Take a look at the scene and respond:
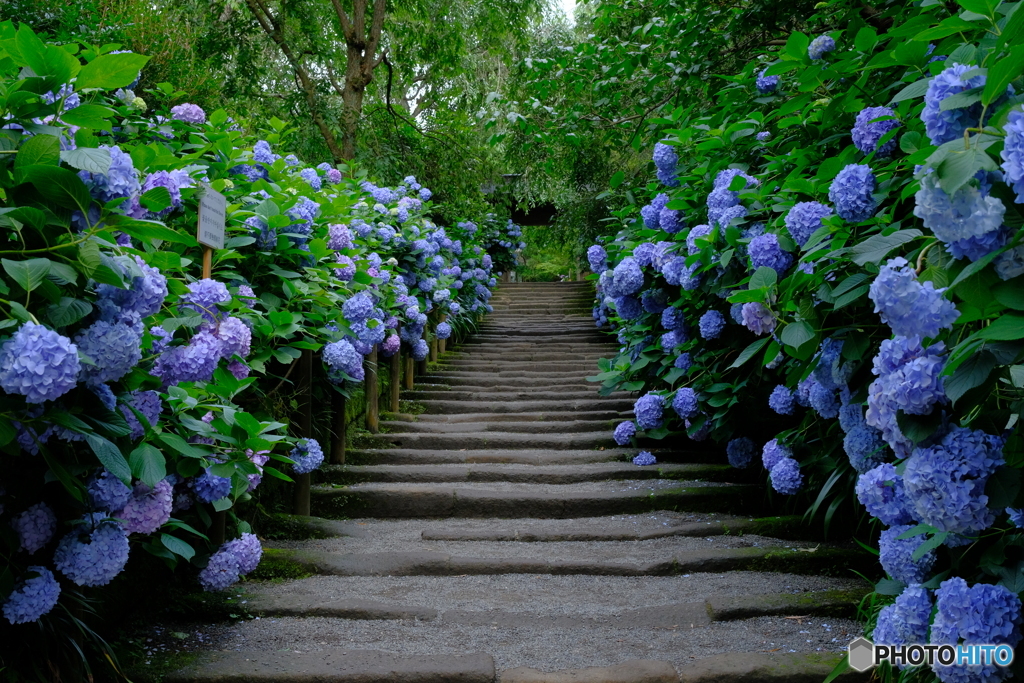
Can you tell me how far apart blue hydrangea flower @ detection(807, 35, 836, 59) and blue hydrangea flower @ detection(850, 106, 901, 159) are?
1.47 ft

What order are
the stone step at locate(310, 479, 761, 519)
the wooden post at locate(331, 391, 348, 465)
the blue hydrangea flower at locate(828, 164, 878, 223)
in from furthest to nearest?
the wooden post at locate(331, 391, 348, 465) < the stone step at locate(310, 479, 761, 519) < the blue hydrangea flower at locate(828, 164, 878, 223)

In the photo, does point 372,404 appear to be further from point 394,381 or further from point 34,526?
point 34,526

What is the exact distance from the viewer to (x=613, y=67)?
479 cm

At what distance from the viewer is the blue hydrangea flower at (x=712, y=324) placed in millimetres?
3508

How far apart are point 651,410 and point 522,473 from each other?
30.1 inches

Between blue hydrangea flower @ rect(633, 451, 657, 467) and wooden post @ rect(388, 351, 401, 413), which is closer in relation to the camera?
blue hydrangea flower @ rect(633, 451, 657, 467)

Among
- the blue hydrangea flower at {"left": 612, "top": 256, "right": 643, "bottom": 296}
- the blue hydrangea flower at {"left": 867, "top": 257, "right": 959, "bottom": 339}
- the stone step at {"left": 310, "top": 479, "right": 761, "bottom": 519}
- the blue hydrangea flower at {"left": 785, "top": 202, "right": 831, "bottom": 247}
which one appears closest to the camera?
the blue hydrangea flower at {"left": 867, "top": 257, "right": 959, "bottom": 339}

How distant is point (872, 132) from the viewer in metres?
1.98

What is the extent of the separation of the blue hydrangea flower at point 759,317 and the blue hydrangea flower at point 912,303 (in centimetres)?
88

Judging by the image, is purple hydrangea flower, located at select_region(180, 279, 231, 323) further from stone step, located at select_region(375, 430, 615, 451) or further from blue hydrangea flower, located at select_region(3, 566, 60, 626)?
stone step, located at select_region(375, 430, 615, 451)

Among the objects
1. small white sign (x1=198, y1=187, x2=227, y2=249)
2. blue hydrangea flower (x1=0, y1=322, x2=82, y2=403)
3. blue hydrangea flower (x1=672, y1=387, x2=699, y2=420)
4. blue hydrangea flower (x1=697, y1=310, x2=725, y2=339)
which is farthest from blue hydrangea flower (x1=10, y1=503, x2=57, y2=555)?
blue hydrangea flower (x1=672, y1=387, x2=699, y2=420)

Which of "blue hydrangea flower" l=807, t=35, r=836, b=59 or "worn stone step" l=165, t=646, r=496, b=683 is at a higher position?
"blue hydrangea flower" l=807, t=35, r=836, b=59

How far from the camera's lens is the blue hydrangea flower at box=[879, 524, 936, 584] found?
1.58m

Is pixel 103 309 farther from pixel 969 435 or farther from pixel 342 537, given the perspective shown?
pixel 342 537
